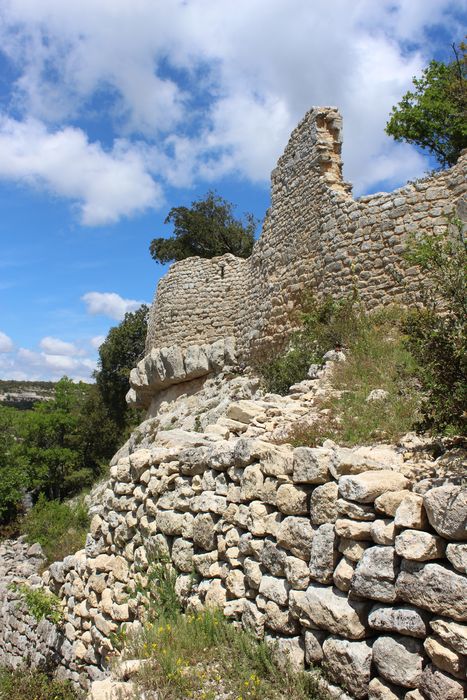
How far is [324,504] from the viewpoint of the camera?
4.04 m

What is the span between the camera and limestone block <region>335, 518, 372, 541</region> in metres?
3.65

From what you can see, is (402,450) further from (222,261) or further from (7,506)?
(7,506)

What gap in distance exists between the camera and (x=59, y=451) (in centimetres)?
2548

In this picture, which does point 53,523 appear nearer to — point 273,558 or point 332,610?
point 273,558

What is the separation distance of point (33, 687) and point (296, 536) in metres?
5.75

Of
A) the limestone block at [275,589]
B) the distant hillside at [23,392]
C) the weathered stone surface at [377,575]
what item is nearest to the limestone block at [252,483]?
the limestone block at [275,589]

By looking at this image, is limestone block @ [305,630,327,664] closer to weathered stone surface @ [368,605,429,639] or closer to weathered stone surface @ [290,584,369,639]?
weathered stone surface @ [290,584,369,639]

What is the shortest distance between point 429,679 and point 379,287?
23.5 ft

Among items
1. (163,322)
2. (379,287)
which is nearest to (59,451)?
(163,322)

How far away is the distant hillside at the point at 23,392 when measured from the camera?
58.9 m

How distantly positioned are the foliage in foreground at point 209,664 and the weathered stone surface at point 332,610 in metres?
0.38

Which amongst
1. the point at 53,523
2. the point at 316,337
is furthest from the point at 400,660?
the point at 53,523

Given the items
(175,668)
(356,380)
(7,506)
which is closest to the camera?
(175,668)

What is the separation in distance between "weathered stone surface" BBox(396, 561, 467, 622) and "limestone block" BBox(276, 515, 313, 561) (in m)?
0.94
